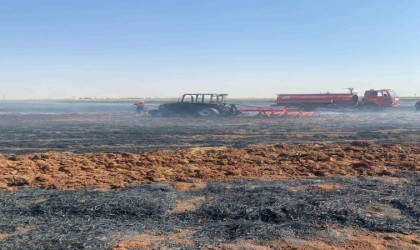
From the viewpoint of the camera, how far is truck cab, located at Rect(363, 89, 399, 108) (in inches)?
1356

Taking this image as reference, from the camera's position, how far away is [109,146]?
44.5ft

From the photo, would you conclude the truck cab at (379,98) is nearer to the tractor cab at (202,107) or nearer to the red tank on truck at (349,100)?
the red tank on truck at (349,100)

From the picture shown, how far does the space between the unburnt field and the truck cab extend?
23.8 m

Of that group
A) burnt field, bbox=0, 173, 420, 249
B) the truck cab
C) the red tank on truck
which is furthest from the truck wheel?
burnt field, bbox=0, 173, 420, 249

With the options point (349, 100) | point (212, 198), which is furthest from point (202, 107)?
point (212, 198)

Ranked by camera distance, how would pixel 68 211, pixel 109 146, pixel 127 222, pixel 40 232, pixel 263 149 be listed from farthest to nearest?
pixel 109 146 → pixel 263 149 → pixel 68 211 → pixel 127 222 → pixel 40 232

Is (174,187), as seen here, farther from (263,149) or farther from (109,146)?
(109,146)

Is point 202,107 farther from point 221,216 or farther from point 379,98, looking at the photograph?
point 221,216

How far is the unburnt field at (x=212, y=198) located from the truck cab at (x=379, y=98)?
2384 cm

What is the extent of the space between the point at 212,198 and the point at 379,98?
3229cm

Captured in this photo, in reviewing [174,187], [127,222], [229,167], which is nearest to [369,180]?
[229,167]

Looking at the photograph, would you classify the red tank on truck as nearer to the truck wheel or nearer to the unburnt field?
the truck wheel

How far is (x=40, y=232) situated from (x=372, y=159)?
8644 mm

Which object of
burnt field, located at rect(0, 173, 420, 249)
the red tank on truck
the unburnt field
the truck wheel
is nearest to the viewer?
burnt field, located at rect(0, 173, 420, 249)
